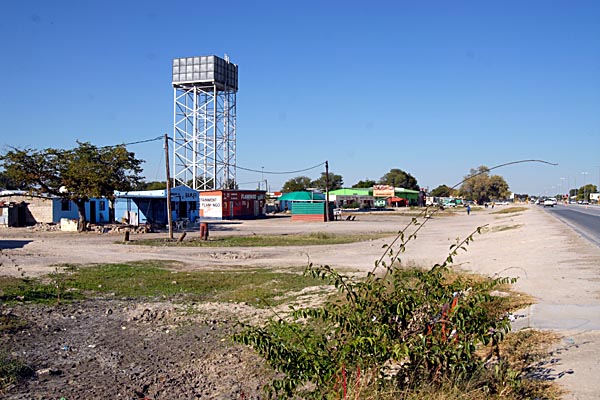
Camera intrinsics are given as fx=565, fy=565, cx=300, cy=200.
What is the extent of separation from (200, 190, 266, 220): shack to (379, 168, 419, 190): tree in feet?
317

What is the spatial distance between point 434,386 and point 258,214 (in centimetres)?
6843

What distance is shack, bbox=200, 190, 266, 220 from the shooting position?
6500 centimetres

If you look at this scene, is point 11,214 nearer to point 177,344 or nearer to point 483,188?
point 177,344

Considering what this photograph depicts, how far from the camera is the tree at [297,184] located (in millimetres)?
143125

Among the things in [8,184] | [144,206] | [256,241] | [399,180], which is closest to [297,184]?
[399,180]

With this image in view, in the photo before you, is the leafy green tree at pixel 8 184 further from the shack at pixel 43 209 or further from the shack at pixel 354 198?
the shack at pixel 354 198

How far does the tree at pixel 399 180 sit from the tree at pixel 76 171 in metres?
126

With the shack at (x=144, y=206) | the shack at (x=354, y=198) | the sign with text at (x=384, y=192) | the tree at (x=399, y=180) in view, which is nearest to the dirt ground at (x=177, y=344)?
the shack at (x=144, y=206)

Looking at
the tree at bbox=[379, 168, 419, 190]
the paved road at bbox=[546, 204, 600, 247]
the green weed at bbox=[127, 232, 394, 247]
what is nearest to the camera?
the paved road at bbox=[546, 204, 600, 247]

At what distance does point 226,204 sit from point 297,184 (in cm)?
8244

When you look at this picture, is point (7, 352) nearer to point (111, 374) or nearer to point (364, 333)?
point (111, 374)

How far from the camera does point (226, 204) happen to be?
65562mm

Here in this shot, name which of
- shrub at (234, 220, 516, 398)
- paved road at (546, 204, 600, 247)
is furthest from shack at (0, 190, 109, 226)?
shrub at (234, 220, 516, 398)

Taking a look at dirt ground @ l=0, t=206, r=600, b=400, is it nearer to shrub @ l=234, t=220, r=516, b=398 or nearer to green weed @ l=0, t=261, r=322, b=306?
green weed @ l=0, t=261, r=322, b=306
